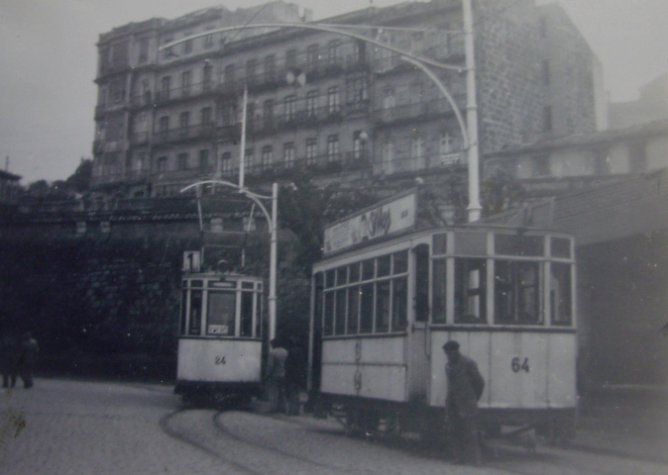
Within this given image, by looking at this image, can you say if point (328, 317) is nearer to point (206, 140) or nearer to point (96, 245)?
point (96, 245)

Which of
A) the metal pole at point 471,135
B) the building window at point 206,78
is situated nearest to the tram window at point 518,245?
the metal pole at point 471,135

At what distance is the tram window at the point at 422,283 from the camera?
11.2m

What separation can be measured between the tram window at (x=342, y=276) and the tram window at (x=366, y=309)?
0.90 metres

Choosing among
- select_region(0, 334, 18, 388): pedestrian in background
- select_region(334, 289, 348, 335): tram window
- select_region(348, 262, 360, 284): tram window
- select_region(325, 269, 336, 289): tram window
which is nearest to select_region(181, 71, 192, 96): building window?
select_region(0, 334, 18, 388): pedestrian in background

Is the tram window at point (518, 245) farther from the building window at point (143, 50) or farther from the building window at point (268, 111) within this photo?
the building window at point (268, 111)

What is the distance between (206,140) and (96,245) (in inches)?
393

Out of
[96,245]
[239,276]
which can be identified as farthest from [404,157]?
[239,276]

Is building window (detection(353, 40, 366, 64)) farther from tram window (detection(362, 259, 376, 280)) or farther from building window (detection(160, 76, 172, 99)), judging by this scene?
tram window (detection(362, 259, 376, 280))

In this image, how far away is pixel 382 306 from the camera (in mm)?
12398

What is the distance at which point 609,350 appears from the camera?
17.1m

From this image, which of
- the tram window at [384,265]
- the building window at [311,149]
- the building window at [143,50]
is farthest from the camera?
the building window at [311,149]

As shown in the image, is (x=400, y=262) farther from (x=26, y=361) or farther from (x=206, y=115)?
(x=206, y=115)

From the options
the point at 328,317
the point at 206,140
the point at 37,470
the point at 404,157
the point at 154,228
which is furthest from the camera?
the point at 206,140

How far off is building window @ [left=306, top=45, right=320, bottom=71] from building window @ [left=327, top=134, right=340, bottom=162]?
4381mm
